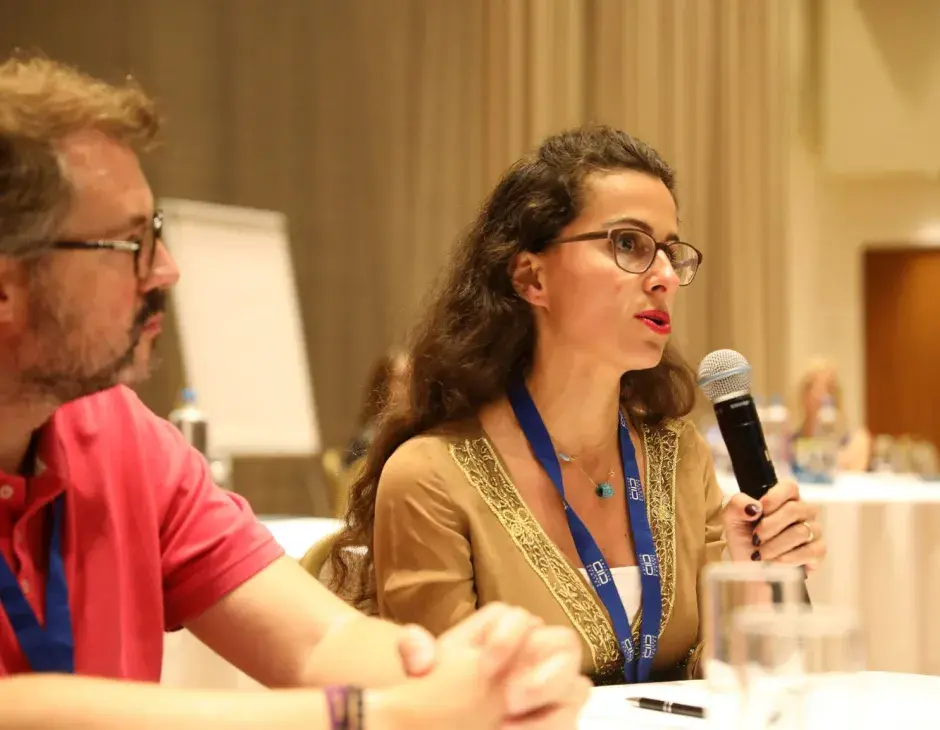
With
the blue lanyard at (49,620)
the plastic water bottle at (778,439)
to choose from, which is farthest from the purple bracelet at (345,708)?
the plastic water bottle at (778,439)

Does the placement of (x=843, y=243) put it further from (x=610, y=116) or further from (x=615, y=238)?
(x=615, y=238)

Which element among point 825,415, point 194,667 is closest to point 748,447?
point 194,667

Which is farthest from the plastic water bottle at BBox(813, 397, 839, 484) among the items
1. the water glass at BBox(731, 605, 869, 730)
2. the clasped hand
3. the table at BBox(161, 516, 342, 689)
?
the water glass at BBox(731, 605, 869, 730)

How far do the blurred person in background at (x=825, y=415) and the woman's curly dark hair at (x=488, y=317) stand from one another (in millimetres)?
4136

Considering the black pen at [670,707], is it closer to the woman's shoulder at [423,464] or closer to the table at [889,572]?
the woman's shoulder at [423,464]

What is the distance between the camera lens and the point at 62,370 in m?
1.21

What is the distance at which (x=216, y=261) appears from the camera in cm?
552

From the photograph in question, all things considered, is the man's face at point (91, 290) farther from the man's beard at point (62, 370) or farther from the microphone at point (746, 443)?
the microphone at point (746, 443)

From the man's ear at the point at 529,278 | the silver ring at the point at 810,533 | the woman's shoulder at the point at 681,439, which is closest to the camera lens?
the silver ring at the point at 810,533

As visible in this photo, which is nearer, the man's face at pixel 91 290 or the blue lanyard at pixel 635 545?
the man's face at pixel 91 290

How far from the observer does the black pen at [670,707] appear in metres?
1.30

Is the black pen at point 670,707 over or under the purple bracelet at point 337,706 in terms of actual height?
under

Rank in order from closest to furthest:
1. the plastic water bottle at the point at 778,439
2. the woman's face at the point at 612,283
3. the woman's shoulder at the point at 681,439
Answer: the woman's face at the point at 612,283 < the woman's shoulder at the point at 681,439 < the plastic water bottle at the point at 778,439

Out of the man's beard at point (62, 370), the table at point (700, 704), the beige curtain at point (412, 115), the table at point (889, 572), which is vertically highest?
the beige curtain at point (412, 115)
